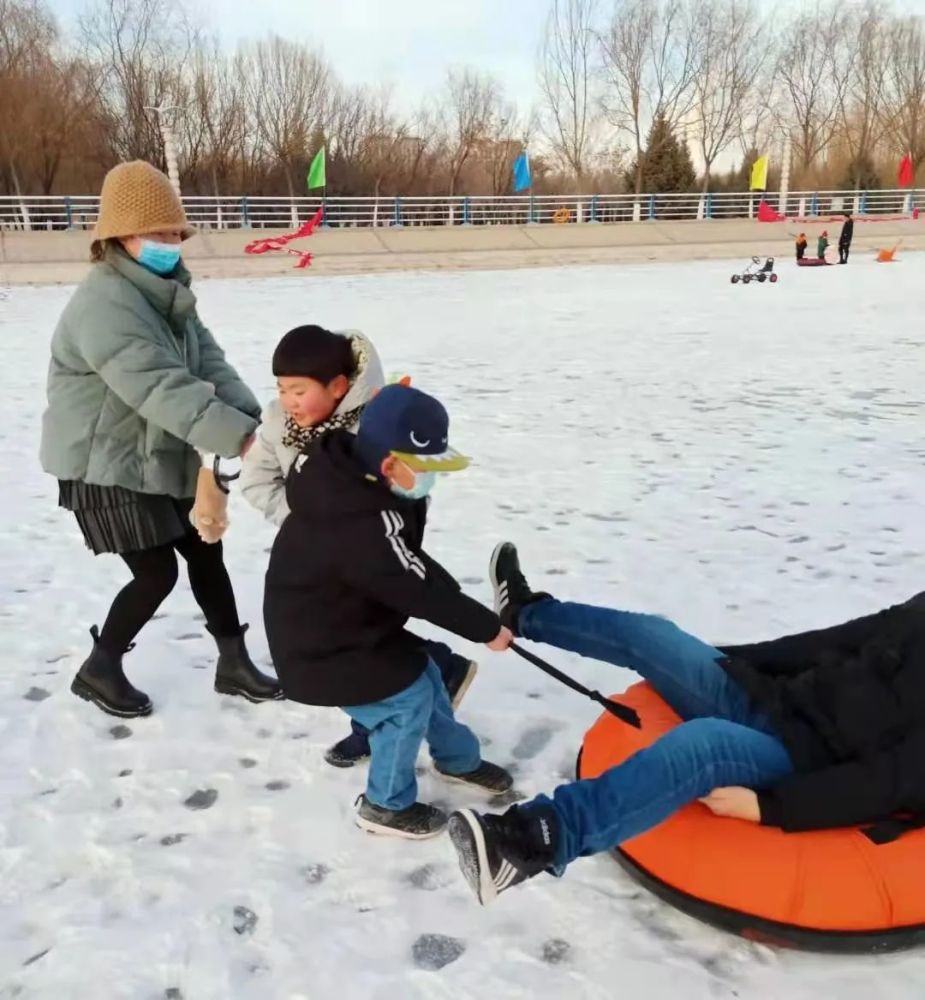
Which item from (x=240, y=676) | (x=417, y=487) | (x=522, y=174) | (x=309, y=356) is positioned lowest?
(x=240, y=676)

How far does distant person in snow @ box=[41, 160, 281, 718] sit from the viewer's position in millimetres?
2656

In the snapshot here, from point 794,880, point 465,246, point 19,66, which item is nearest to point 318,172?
point 465,246

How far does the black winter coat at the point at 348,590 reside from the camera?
83.4 inches

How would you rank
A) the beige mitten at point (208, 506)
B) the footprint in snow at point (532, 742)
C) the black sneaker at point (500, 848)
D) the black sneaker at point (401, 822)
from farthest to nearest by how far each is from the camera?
the footprint in snow at point (532, 742) < the beige mitten at point (208, 506) < the black sneaker at point (401, 822) < the black sneaker at point (500, 848)

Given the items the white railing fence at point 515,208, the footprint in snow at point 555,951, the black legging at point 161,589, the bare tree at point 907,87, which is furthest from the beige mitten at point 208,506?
the bare tree at point 907,87

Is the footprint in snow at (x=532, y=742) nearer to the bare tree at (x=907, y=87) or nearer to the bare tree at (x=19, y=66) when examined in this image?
the bare tree at (x=19, y=66)

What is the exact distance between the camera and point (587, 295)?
53.1 ft

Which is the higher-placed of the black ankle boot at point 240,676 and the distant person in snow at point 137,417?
the distant person in snow at point 137,417

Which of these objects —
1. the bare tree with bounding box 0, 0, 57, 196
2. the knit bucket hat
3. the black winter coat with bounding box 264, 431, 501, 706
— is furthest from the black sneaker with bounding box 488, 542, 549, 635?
the bare tree with bounding box 0, 0, 57, 196

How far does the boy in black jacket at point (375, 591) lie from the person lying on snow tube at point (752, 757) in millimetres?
420

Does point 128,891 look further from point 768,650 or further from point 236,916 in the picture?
point 768,650

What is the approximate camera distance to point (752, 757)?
216 centimetres

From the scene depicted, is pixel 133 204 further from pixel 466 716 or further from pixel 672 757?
pixel 672 757

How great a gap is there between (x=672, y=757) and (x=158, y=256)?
1999 millimetres
